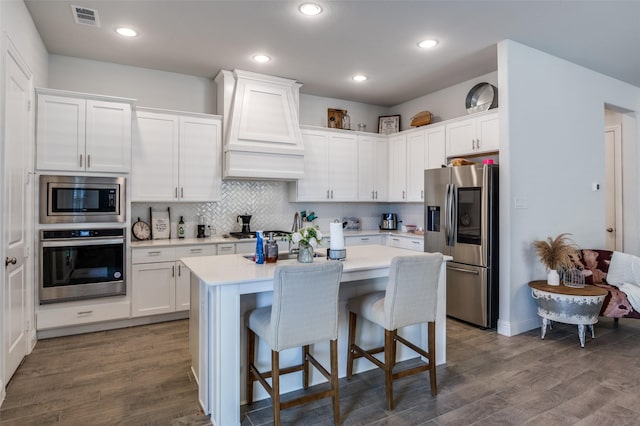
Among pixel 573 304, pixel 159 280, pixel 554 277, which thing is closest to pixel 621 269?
pixel 554 277

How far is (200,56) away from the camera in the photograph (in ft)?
13.1

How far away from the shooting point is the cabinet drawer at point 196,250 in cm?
407

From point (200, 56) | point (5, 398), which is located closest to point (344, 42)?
point (200, 56)

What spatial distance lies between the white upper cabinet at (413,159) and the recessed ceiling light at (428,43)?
126cm

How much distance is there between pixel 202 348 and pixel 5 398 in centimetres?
139

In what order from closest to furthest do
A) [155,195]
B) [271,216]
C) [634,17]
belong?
[634,17] < [155,195] < [271,216]

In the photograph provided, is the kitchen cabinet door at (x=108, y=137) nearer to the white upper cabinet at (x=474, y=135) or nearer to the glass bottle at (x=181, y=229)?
the glass bottle at (x=181, y=229)

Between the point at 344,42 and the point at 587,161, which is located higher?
the point at 344,42

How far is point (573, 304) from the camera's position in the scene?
331cm

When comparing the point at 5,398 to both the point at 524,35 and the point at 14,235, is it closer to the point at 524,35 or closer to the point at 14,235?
the point at 14,235

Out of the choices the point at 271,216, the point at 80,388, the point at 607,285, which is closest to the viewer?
the point at 80,388

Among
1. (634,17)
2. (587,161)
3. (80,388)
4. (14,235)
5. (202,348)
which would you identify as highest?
(634,17)

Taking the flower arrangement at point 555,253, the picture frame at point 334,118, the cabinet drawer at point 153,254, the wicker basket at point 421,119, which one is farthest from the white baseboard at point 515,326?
the cabinet drawer at point 153,254

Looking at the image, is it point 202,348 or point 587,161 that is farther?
point 587,161
